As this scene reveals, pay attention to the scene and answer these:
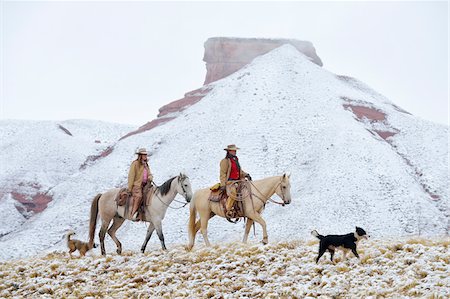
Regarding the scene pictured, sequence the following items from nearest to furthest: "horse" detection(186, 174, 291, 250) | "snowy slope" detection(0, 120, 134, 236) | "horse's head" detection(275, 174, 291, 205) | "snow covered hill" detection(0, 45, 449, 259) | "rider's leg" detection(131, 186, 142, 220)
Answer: "horse's head" detection(275, 174, 291, 205), "horse" detection(186, 174, 291, 250), "rider's leg" detection(131, 186, 142, 220), "snow covered hill" detection(0, 45, 449, 259), "snowy slope" detection(0, 120, 134, 236)

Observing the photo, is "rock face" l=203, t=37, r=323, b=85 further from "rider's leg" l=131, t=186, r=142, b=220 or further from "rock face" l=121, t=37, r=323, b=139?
"rider's leg" l=131, t=186, r=142, b=220

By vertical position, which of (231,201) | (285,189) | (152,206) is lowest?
(152,206)

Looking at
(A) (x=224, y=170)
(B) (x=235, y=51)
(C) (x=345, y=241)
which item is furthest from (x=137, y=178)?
(B) (x=235, y=51)

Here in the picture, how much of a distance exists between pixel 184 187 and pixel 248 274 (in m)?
4.98

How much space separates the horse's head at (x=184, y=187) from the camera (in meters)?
17.2

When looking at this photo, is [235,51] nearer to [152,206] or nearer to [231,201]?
[152,206]

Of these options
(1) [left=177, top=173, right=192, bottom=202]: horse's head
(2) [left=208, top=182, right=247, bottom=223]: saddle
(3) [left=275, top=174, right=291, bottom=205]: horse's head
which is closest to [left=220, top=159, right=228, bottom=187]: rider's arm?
(2) [left=208, top=182, right=247, bottom=223]: saddle

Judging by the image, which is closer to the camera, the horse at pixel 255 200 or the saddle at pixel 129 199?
the horse at pixel 255 200

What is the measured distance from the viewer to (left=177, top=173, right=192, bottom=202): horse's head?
17156 mm

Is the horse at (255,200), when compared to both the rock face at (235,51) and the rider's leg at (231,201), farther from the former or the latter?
the rock face at (235,51)

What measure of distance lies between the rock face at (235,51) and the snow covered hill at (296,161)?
26.6 m

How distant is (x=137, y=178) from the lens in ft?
61.1

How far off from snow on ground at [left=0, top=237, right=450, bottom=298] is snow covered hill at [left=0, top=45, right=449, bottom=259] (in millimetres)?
17376

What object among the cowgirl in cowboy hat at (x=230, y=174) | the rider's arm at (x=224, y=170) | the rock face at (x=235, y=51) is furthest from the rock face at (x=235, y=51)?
the rider's arm at (x=224, y=170)
